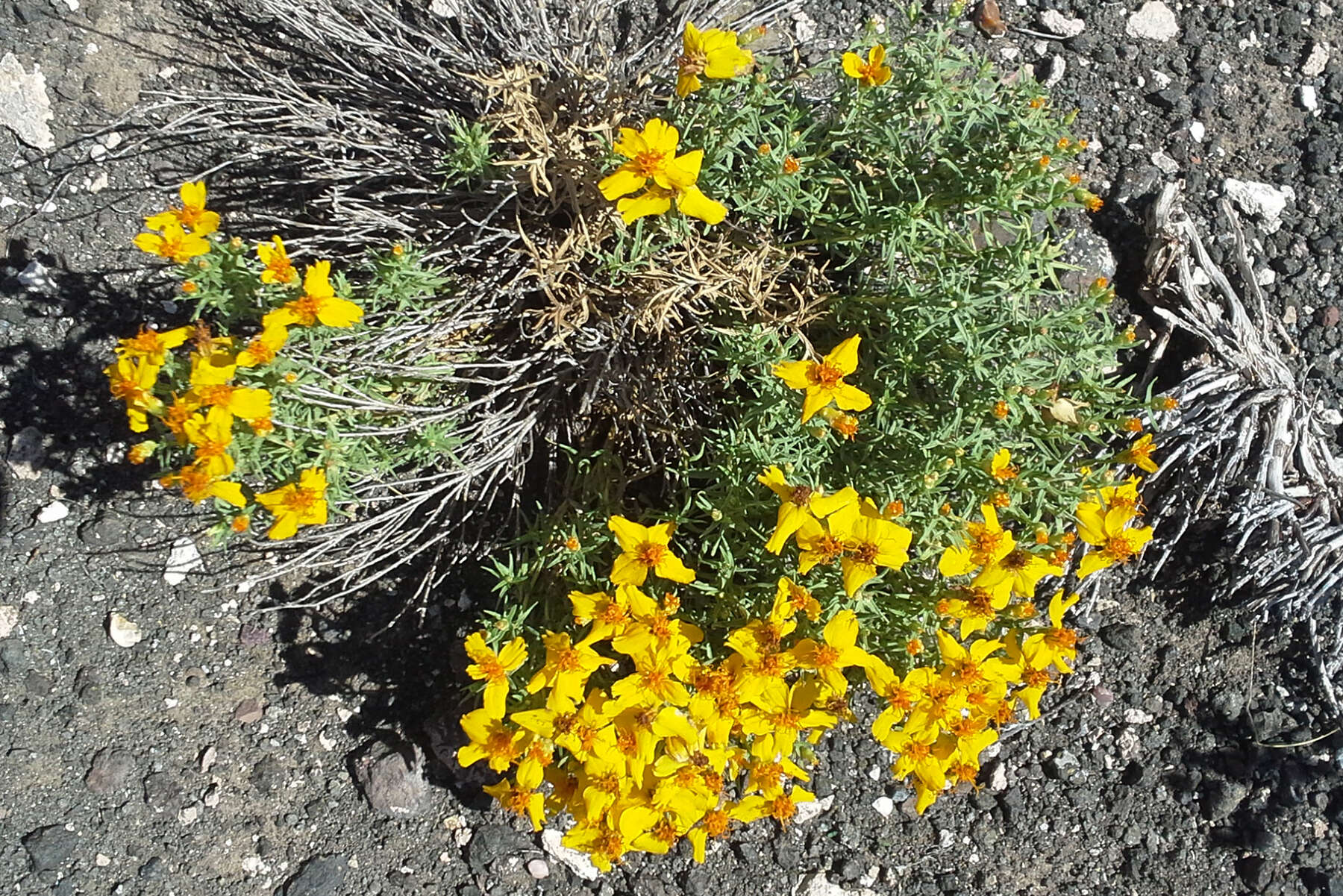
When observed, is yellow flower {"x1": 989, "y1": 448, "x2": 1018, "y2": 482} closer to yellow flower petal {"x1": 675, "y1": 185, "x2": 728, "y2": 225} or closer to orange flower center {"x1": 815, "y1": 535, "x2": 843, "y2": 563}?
orange flower center {"x1": 815, "y1": 535, "x2": 843, "y2": 563}

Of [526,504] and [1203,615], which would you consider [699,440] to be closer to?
[526,504]

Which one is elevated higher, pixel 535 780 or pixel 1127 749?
pixel 535 780

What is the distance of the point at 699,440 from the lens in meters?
3.18

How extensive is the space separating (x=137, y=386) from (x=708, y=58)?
151cm

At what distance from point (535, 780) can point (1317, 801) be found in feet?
9.26

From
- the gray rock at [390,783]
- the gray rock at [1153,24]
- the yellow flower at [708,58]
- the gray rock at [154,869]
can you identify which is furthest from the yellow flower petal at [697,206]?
the gray rock at [154,869]

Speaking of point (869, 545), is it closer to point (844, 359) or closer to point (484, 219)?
point (844, 359)

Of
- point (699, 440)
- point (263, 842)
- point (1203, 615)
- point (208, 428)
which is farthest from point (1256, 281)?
point (263, 842)

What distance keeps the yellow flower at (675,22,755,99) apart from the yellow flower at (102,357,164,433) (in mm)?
1417

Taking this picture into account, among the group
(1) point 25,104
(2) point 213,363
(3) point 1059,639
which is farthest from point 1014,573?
(1) point 25,104

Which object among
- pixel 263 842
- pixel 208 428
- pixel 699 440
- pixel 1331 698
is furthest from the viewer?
pixel 1331 698

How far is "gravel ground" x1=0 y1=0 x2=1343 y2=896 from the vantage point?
131 inches

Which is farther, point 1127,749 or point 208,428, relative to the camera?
point 1127,749

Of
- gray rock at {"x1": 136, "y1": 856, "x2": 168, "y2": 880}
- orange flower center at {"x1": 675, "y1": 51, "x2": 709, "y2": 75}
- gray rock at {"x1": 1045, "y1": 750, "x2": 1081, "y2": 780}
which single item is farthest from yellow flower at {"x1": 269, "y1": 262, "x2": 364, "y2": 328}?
gray rock at {"x1": 1045, "y1": 750, "x2": 1081, "y2": 780}
